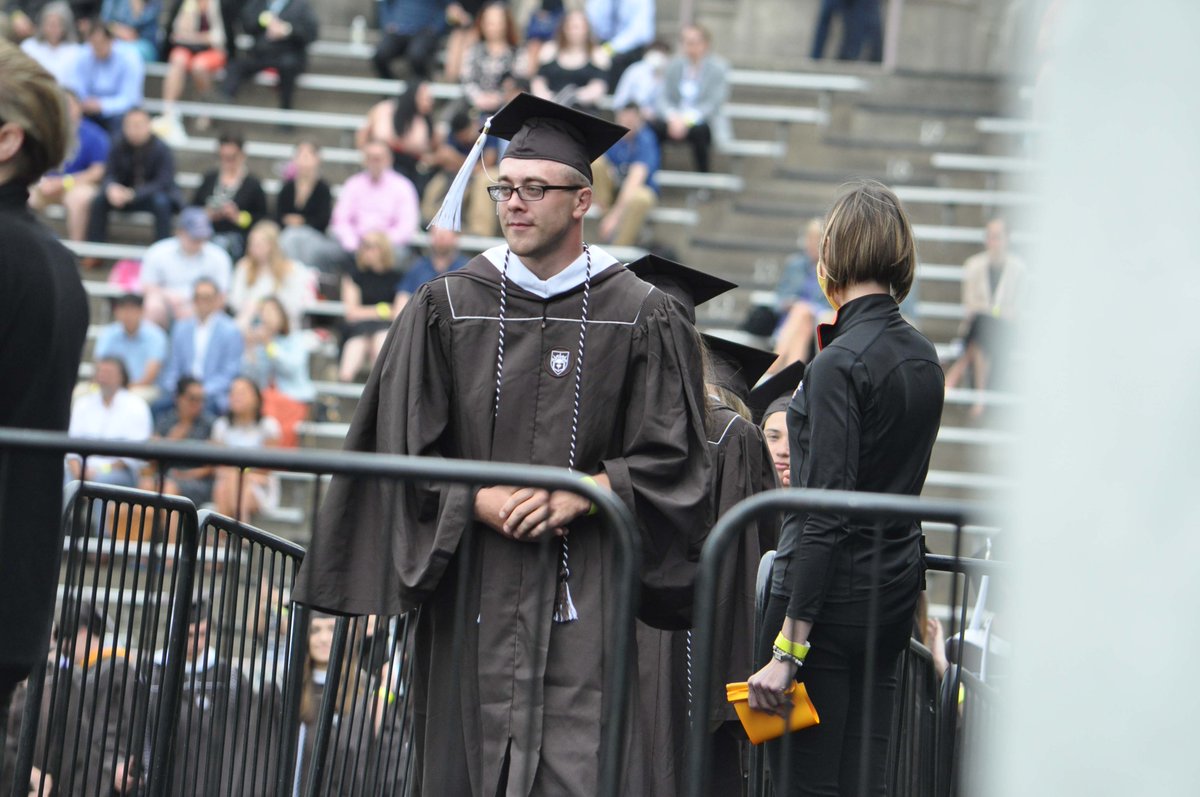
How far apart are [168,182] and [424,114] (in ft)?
7.08

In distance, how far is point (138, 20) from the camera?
1541 centimetres

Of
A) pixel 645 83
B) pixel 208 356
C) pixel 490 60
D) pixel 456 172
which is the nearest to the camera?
pixel 208 356

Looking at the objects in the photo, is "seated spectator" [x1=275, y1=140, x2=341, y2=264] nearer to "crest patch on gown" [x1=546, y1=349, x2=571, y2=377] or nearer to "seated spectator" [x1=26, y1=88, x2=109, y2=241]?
"seated spectator" [x1=26, y1=88, x2=109, y2=241]

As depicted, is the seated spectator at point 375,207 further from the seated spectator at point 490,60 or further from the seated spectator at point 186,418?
the seated spectator at point 186,418

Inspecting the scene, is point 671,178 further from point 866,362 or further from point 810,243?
point 866,362

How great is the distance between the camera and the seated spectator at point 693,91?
539 inches

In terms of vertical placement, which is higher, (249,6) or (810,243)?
(249,6)

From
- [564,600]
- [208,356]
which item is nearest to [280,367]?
[208,356]

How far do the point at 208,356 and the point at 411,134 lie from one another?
3.02 metres

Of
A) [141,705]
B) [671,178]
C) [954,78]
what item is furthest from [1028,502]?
[954,78]

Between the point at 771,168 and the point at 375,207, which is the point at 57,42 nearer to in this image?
the point at 375,207

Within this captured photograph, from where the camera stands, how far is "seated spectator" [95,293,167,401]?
11.7 m

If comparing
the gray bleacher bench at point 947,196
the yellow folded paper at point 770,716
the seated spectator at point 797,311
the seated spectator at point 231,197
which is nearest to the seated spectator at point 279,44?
the seated spectator at point 231,197

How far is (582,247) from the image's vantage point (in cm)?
439
